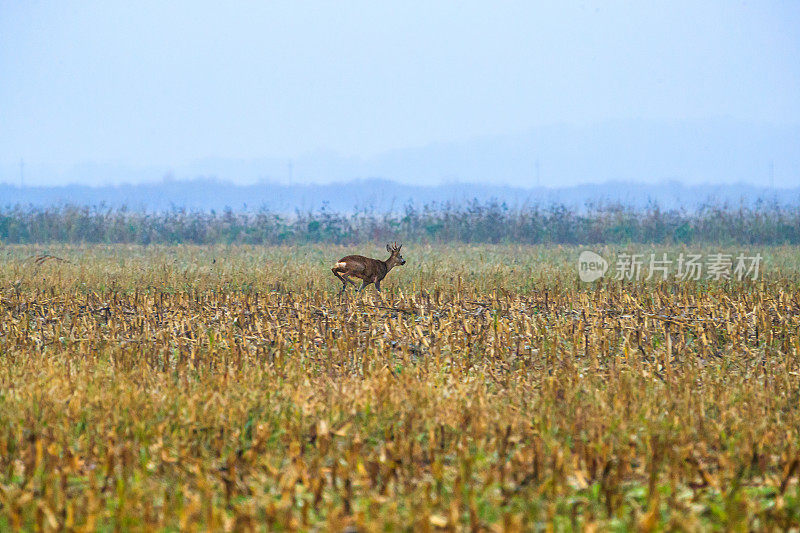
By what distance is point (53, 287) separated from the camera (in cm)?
1209

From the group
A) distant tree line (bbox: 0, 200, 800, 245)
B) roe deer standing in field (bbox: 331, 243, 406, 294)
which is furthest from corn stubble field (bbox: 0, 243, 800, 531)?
distant tree line (bbox: 0, 200, 800, 245)

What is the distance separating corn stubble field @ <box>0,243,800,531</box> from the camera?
3.95 metres

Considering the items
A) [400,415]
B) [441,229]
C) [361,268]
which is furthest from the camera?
[441,229]

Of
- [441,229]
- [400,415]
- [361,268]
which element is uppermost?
[441,229]

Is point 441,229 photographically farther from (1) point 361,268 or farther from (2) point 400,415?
(2) point 400,415

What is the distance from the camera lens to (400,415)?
17.9 ft

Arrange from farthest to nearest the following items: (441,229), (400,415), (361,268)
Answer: (441,229) < (361,268) < (400,415)

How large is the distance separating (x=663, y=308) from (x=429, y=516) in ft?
23.1

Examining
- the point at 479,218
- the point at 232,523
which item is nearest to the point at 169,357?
the point at 232,523

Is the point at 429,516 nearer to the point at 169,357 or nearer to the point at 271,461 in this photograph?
the point at 271,461

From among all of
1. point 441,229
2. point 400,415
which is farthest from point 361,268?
point 441,229

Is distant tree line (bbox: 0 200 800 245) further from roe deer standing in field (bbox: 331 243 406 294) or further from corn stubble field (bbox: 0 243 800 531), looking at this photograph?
corn stubble field (bbox: 0 243 800 531)

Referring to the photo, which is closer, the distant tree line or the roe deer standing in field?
the roe deer standing in field

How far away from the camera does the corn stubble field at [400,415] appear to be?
395 centimetres
